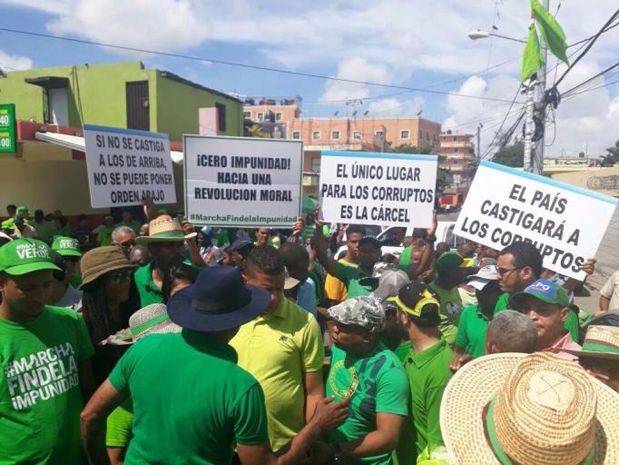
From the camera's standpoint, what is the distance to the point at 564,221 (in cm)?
491

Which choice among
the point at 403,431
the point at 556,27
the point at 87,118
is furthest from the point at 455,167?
the point at 403,431

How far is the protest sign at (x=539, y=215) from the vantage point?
4805 millimetres

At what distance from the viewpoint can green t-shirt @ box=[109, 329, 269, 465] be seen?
6.47 feet

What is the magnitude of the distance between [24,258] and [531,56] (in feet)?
37.5

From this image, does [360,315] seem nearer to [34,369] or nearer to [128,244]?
[34,369]

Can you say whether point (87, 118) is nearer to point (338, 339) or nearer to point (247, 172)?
point (247, 172)

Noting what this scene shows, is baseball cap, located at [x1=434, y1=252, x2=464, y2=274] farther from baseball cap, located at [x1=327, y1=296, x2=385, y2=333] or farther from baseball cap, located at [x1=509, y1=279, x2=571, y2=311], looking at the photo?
baseball cap, located at [x1=327, y1=296, x2=385, y2=333]

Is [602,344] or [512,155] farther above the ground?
[602,344]

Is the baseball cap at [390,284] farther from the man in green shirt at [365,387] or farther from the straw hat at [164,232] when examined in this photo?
the straw hat at [164,232]

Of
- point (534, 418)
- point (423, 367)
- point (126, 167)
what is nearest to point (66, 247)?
point (126, 167)

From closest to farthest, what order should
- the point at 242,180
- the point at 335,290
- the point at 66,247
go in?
the point at 66,247 → the point at 335,290 → the point at 242,180

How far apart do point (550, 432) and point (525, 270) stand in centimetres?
278

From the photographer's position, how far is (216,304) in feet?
7.11

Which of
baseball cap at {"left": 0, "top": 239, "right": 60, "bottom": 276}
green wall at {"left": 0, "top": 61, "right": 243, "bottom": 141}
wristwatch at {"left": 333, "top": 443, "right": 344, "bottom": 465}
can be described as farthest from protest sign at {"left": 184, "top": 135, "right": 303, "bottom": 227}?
green wall at {"left": 0, "top": 61, "right": 243, "bottom": 141}
